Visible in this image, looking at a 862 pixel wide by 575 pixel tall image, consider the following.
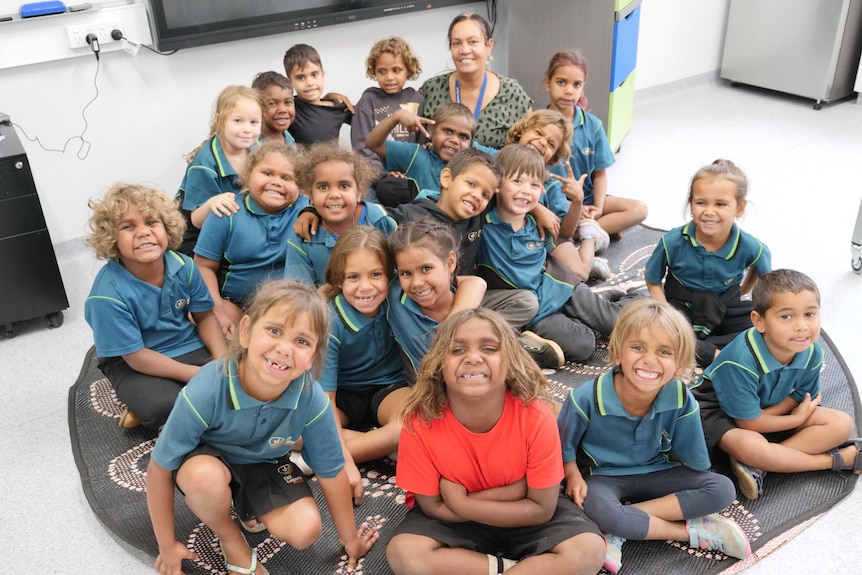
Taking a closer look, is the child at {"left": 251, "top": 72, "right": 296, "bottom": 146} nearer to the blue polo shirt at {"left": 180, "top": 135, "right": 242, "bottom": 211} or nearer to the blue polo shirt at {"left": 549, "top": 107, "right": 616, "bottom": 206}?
the blue polo shirt at {"left": 180, "top": 135, "right": 242, "bottom": 211}

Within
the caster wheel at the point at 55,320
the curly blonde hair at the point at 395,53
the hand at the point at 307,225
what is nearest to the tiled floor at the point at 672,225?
the caster wheel at the point at 55,320

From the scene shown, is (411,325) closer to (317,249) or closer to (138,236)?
(317,249)

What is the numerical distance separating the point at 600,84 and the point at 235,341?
8.33 ft

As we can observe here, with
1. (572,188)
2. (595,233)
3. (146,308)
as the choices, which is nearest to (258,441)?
(146,308)

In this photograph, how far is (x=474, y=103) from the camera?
297cm

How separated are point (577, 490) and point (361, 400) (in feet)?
1.98

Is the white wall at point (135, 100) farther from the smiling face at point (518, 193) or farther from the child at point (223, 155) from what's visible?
the smiling face at point (518, 193)

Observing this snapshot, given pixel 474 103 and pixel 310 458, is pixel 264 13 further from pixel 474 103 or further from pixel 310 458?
pixel 310 458

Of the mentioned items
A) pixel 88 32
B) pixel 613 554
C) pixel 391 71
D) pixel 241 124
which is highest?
pixel 88 32

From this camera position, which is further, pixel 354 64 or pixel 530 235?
pixel 354 64

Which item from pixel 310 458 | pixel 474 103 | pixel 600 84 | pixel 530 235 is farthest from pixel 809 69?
pixel 310 458

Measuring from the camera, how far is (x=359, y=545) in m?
1.69

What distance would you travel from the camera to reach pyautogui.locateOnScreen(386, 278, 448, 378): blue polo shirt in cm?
195

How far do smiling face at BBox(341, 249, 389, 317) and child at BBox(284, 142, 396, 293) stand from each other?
252 millimetres
